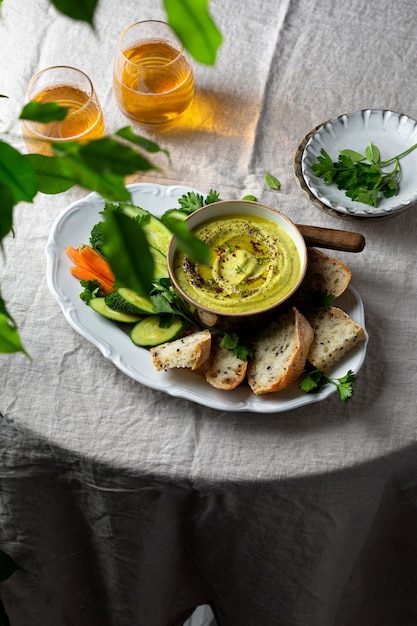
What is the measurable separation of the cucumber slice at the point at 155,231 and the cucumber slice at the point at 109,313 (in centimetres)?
12

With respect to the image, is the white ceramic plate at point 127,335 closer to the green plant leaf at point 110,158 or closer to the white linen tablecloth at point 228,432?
the white linen tablecloth at point 228,432

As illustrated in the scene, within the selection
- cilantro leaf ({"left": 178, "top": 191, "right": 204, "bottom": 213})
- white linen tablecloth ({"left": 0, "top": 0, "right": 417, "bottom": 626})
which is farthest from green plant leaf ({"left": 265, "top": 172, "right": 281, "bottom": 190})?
cilantro leaf ({"left": 178, "top": 191, "right": 204, "bottom": 213})

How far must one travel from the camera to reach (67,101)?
3.89ft

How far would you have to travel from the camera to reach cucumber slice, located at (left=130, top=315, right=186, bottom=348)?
0.98 metres

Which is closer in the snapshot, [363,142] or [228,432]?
[228,432]

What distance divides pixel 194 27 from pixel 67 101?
0.98m

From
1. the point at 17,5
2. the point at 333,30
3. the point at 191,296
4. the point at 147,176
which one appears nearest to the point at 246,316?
the point at 191,296

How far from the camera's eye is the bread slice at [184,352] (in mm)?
917

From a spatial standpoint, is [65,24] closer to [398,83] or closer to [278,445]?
[398,83]

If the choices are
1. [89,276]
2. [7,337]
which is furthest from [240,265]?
[7,337]

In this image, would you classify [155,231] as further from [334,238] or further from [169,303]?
[334,238]

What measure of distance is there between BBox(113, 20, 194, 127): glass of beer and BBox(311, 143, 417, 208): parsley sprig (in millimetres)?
253

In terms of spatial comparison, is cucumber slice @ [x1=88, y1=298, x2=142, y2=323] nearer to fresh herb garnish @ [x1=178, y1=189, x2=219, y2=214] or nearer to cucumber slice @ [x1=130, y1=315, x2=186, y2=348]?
cucumber slice @ [x1=130, y1=315, x2=186, y2=348]

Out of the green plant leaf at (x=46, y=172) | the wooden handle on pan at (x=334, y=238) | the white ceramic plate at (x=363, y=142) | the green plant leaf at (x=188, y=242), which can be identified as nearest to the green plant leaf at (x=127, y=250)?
the green plant leaf at (x=188, y=242)
